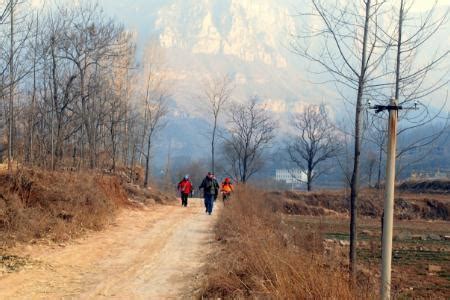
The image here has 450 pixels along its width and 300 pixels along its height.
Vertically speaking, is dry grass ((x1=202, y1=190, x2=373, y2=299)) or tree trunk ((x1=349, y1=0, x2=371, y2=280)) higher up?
tree trunk ((x1=349, y1=0, x2=371, y2=280))

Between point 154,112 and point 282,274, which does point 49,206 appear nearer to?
point 282,274

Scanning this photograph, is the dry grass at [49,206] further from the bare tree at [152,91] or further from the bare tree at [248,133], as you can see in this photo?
the bare tree at [248,133]

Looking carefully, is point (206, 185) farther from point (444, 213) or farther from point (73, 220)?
point (444, 213)

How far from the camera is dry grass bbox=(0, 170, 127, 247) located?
14773 millimetres

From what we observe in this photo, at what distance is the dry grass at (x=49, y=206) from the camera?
14.8 m

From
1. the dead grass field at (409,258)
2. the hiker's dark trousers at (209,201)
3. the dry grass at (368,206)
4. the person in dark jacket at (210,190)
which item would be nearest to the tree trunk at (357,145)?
the dead grass field at (409,258)

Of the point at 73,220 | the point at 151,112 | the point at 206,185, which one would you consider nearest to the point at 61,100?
the point at 206,185

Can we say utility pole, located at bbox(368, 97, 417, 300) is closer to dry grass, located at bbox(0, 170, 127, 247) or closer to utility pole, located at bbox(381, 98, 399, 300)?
utility pole, located at bbox(381, 98, 399, 300)

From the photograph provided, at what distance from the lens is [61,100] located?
94.5ft

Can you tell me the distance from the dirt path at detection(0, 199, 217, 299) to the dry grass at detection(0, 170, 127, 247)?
72 centimetres

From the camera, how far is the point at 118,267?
11.9 metres

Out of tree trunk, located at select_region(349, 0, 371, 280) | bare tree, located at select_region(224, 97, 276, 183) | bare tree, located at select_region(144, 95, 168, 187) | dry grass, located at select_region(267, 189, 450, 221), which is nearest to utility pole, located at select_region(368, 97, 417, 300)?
tree trunk, located at select_region(349, 0, 371, 280)

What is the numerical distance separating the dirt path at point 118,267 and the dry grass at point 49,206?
717mm

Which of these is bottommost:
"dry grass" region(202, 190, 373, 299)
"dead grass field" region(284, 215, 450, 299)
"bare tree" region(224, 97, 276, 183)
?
"dead grass field" region(284, 215, 450, 299)
